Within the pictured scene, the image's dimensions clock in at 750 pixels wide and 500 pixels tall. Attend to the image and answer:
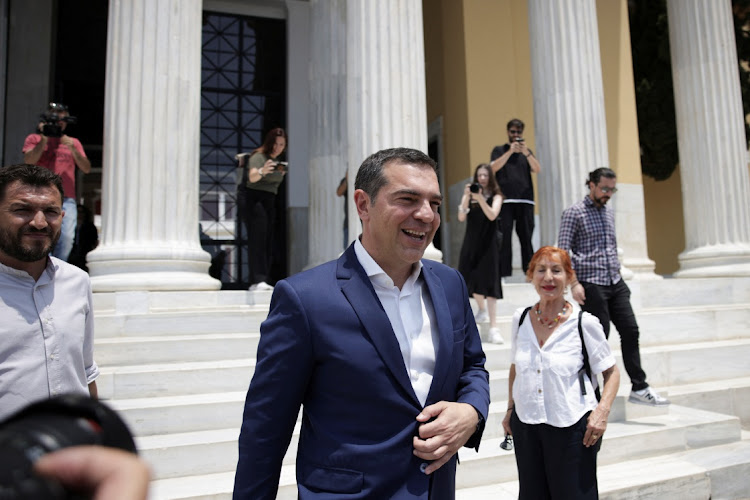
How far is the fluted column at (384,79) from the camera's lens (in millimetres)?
7266

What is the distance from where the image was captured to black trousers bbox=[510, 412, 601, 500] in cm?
275

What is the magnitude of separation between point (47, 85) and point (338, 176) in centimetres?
671

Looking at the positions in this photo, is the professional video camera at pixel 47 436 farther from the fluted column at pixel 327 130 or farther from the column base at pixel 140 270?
the fluted column at pixel 327 130

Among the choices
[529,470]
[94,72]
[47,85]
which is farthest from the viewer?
[94,72]

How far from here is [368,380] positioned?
167 centimetres

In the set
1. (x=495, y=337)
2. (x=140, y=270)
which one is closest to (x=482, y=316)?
(x=495, y=337)

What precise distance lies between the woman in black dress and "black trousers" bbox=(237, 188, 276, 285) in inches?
97.6

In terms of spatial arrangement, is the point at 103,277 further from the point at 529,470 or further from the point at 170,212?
the point at 529,470

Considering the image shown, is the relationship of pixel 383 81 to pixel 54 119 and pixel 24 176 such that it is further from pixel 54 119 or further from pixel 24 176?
pixel 24 176

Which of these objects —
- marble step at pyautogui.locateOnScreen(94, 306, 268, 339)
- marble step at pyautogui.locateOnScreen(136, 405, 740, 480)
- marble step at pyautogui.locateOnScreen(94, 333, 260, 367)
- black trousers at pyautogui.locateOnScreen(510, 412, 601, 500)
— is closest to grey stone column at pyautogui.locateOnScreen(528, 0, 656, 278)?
marble step at pyautogui.locateOnScreen(136, 405, 740, 480)

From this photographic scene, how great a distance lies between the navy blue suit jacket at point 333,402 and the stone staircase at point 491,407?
217 centimetres

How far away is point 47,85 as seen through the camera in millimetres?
11328

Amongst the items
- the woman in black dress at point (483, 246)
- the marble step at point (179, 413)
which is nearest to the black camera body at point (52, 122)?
the marble step at point (179, 413)

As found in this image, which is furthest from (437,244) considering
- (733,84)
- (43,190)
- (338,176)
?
(43,190)
